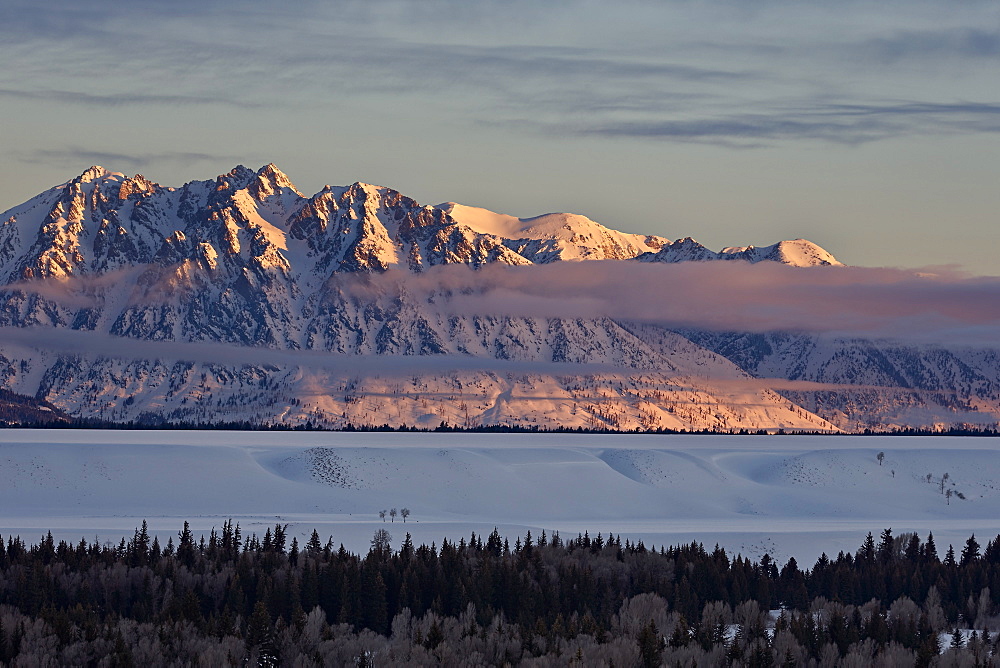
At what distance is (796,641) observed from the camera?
395ft

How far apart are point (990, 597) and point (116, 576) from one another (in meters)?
91.9

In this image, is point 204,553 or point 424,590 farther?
point 204,553

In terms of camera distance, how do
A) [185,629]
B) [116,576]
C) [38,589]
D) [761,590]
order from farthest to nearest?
[761,590] → [116,576] → [38,589] → [185,629]

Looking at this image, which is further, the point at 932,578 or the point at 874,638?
the point at 932,578

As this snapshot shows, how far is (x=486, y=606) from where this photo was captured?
481 feet

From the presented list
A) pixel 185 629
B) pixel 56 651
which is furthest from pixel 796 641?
pixel 56 651

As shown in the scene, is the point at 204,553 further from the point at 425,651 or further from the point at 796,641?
the point at 796,641

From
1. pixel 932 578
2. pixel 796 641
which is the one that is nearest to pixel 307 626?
pixel 796 641

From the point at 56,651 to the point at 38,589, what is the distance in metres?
31.2

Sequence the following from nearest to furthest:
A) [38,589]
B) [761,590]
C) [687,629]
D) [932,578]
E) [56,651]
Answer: [56,651] → [687,629] → [38,589] → [761,590] → [932,578]

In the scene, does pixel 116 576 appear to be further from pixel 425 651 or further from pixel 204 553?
pixel 425 651

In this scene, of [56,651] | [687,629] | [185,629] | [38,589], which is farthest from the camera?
[38,589]

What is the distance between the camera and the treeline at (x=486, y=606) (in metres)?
114

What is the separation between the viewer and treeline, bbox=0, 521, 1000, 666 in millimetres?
114000
